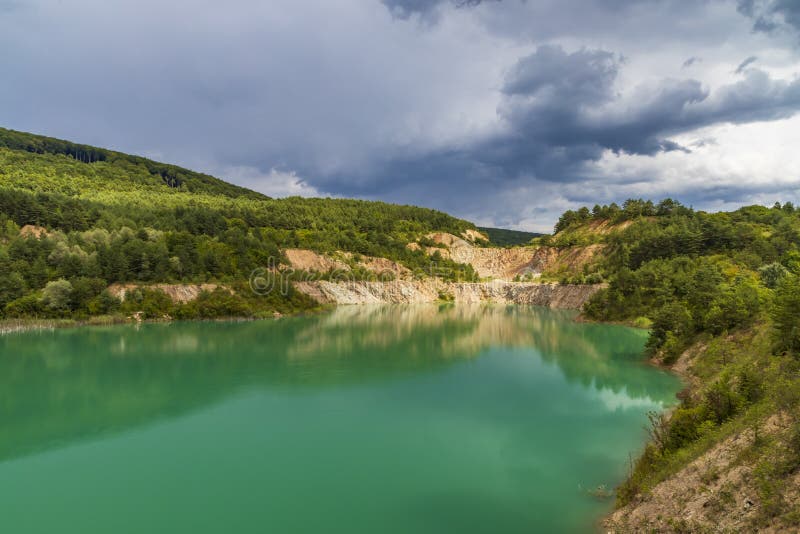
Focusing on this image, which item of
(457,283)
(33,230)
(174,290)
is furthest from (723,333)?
(457,283)

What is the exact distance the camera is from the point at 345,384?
24078 millimetres

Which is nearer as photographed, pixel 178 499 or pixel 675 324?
pixel 178 499

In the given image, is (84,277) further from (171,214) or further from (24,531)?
(24,531)

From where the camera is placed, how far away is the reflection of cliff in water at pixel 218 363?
1964 centimetres

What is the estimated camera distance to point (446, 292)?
100m

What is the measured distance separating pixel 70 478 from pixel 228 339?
28003 mm

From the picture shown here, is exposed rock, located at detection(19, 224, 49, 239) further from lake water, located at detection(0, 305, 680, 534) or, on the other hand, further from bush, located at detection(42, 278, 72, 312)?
lake water, located at detection(0, 305, 680, 534)

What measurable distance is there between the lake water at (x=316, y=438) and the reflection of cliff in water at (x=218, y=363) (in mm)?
182

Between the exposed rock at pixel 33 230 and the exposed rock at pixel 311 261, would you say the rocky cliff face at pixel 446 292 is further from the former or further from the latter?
the exposed rock at pixel 33 230

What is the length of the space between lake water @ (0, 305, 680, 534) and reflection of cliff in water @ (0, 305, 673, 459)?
0.18m

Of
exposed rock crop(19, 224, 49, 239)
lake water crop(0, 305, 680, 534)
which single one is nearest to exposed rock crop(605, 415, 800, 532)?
lake water crop(0, 305, 680, 534)

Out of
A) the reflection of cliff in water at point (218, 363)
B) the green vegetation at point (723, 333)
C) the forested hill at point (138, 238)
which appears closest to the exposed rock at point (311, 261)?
the forested hill at point (138, 238)

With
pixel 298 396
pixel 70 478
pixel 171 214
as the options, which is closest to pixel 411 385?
pixel 298 396

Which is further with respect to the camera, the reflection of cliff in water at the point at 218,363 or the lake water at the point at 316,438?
the reflection of cliff in water at the point at 218,363
